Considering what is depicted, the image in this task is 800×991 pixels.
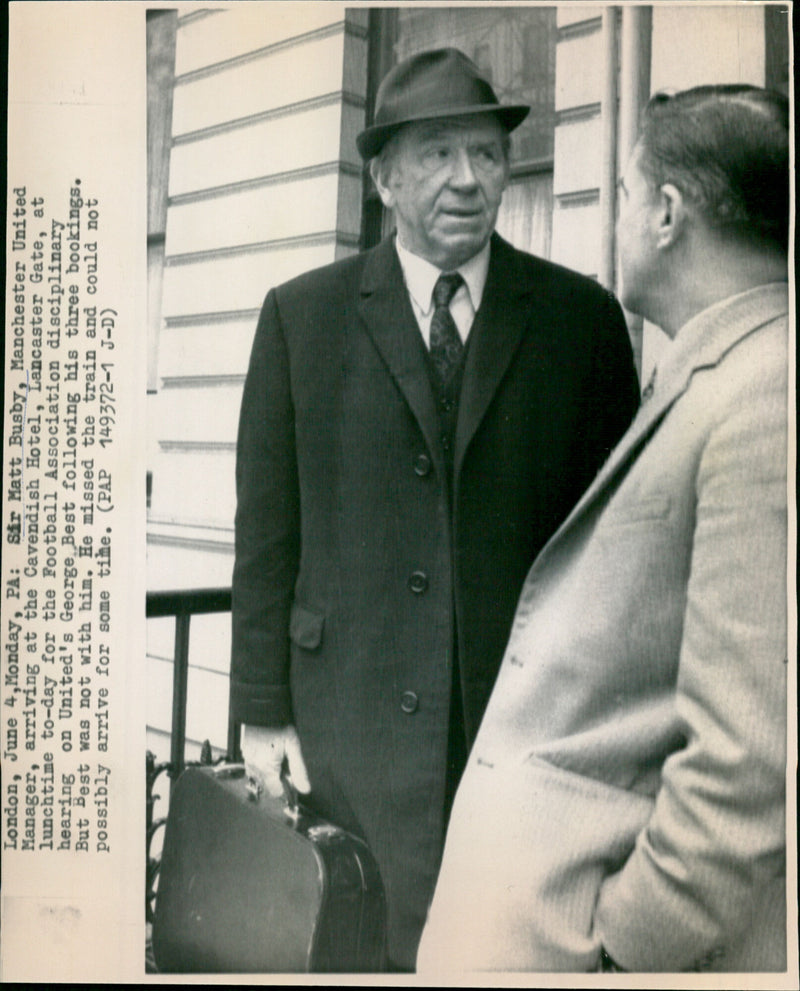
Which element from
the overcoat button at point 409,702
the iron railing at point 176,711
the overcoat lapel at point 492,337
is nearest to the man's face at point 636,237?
the overcoat lapel at point 492,337

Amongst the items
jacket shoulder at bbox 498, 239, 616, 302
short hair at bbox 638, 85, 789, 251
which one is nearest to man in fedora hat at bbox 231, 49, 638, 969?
jacket shoulder at bbox 498, 239, 616, 302

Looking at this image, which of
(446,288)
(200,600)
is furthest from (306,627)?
(446,288)

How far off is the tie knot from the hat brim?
183 mm

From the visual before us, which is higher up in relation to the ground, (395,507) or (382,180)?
(382,180)

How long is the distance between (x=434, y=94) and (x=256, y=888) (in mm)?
986

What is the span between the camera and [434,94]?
1075 mm

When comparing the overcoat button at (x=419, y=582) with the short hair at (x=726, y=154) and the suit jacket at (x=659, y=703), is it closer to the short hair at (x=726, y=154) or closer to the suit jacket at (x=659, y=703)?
the suit jacket at (x=659, y=703)

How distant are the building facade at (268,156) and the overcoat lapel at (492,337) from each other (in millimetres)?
57

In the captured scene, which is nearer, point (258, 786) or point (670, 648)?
point (670, 648)

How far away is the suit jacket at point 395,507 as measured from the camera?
3.51 feet

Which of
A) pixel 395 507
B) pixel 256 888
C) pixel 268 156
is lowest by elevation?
pixel 256 888

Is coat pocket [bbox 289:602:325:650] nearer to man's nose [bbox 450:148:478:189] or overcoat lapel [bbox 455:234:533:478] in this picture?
→ overcoat lapel [bbox 455:234:533:478]

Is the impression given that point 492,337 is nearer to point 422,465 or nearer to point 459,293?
point 459,293

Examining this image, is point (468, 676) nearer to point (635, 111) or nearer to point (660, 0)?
point (635, 111)
